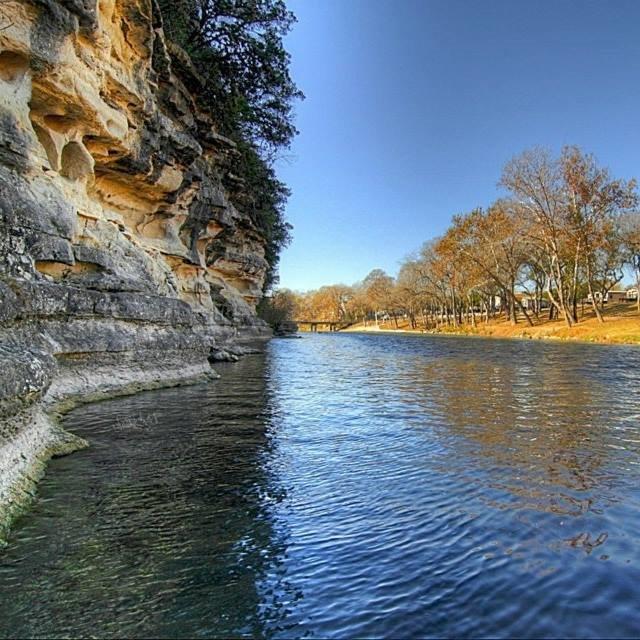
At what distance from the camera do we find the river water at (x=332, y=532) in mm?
2928

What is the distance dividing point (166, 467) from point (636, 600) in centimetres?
479

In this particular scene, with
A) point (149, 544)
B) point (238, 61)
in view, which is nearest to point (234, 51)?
point (238, 61)

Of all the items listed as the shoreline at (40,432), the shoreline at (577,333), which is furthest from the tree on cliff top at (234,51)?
the shoreline at (577,333)

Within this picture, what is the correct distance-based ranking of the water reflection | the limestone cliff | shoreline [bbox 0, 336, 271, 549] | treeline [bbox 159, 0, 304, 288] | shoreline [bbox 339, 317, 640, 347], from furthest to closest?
shoreline [bbox 339, 317, 640, 347]
treeline [bbox 159, 0, 304, 288]
the limestone cliff
shoreline [bbox 0, 336, 271, 549]
the water reflection

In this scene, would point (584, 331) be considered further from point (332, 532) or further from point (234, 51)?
point (332, 532)

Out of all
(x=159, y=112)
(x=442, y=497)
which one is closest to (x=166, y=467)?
(x=442, y=497)

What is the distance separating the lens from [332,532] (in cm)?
415

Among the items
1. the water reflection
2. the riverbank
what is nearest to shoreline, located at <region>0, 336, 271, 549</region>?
the water reflection

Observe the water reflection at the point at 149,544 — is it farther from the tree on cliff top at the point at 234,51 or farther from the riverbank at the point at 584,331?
the riverbank at the point at 584,331

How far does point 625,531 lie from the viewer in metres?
3.99

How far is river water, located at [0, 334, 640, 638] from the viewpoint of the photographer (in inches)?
115

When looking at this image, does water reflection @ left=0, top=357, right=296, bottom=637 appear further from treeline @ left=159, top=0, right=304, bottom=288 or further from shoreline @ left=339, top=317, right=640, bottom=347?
shoreline @ left=339, top=317, right=640, bottom=347

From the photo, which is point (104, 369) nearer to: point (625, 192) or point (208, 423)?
point (208, 423)

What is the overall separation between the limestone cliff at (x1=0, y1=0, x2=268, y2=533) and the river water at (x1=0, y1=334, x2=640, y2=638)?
3.56 ft
